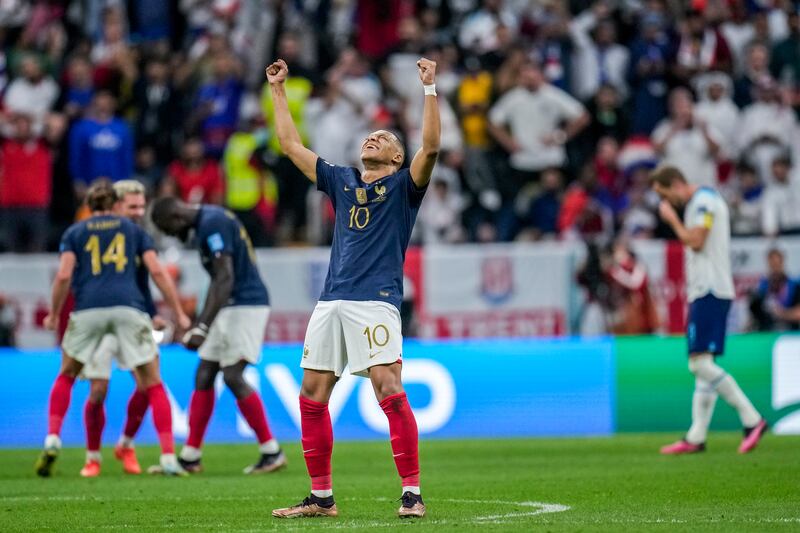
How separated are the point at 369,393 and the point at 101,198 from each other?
5.15m

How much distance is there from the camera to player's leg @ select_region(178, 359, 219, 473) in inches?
497

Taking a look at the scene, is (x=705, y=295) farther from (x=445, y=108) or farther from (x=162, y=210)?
(x=445, y=108)

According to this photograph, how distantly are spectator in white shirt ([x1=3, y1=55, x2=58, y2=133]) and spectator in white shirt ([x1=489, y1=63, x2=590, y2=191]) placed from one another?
6666 mm

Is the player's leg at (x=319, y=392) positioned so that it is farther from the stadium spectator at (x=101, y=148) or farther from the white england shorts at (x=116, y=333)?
the stadium spectator at (x=101, y=148)

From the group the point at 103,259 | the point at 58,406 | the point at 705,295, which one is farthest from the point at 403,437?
the point at 705,295

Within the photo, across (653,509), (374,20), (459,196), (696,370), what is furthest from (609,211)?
(653,509)

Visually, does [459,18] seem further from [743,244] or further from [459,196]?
[743,244]

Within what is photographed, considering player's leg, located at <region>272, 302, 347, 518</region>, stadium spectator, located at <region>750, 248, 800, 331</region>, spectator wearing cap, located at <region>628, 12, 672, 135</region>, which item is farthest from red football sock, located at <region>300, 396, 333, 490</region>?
spectator wearing cap, located at <region>628, 12, 672, 135</region>

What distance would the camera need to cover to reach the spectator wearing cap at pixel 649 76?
72.9ft

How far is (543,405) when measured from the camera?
662 inches

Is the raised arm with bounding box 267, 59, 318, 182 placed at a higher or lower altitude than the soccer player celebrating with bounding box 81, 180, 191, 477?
higher

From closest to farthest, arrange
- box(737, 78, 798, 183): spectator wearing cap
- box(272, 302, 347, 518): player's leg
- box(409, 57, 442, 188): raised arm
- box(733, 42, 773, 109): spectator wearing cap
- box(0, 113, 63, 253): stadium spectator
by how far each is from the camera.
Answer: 1. box(409, 57, 442, 188): raised arm
2. box(272, 302, 347, 518): player's leg
3. box(0, 113, 63, 253): stadium spectator
4. box(737, 78, 798, 183): spectator wearing cap
5. box(733, 42, 773, 109): spectator wearing cap

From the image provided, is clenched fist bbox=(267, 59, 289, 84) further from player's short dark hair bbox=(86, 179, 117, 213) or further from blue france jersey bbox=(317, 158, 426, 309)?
player's short dark hair bbox=(86, 179, 117, 213)

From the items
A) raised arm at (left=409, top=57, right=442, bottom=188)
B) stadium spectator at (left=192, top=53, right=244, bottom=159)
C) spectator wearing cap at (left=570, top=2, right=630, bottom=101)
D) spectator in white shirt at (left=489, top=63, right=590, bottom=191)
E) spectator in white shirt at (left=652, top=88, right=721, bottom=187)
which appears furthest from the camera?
spectator wearing cap at (left=570, top=2, right=630, bottom=101)
